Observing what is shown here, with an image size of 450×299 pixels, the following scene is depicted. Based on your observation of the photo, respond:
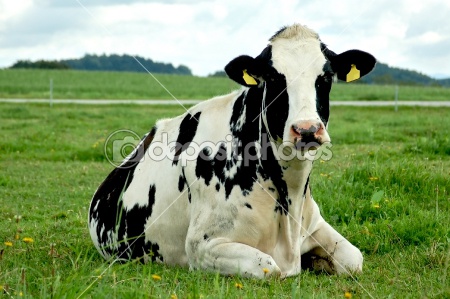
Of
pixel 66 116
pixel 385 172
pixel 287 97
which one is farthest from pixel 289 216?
pixel 66 116

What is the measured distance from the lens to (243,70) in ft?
18.0

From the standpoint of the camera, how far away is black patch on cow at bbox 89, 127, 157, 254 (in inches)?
260

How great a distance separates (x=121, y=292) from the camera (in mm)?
3826

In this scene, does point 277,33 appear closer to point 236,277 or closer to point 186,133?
point 186,133

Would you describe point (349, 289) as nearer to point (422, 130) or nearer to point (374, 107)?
point (422, 130)

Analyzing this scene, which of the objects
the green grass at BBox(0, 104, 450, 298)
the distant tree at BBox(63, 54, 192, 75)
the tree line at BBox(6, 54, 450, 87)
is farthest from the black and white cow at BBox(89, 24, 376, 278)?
the distant tree at BBox(63, 54, 192, 75)

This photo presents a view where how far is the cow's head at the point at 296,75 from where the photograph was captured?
4.96 metres

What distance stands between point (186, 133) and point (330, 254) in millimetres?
1720

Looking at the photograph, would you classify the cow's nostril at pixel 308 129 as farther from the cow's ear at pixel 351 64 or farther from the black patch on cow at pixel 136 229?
the black patch on cow at pixel 136 229

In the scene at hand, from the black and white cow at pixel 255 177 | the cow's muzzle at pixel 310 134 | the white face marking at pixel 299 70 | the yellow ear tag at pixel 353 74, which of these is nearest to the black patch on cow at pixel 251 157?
the black and white cow at pixel 255 177

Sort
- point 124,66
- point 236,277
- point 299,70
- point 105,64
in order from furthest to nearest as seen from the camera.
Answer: point 105,64 → point 124,66 → point 299,70 → point 236,277

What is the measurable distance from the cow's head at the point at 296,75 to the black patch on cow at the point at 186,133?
81cm

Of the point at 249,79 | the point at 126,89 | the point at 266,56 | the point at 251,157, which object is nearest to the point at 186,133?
the point at 251,157

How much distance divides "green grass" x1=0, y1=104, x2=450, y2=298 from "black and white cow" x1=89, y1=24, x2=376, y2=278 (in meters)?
0.24
